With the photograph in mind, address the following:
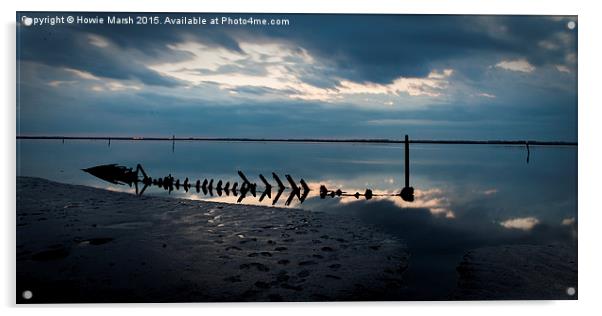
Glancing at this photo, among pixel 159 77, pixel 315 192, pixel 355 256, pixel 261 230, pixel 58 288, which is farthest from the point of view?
pixel 315 192

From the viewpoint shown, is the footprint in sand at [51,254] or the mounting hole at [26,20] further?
the mounting hole at [26,20]

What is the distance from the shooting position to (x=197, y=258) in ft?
21.4

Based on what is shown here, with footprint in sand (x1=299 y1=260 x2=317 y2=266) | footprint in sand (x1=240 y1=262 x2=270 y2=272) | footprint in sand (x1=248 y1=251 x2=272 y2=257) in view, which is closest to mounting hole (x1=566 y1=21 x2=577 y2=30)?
footprint in sand (x1=299 y1=260 x2=317 y2=266)

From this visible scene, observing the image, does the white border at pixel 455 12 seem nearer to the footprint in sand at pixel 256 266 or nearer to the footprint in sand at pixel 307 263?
the footprint in sand at pixel 307 263

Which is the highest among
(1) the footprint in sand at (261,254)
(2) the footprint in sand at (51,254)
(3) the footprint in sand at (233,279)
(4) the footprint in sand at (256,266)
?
(2) the footprint in sand at (51,254)

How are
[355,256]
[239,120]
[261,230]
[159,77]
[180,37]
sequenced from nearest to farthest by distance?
[355,256]
[180,37]
[261,230]
[159,77]
[239,120]

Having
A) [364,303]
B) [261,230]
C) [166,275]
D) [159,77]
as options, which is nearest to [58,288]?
[166,275]

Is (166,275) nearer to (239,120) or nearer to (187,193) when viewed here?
(239,120)

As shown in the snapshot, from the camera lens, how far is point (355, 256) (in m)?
6.88

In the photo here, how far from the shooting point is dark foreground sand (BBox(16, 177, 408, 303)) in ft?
18.9

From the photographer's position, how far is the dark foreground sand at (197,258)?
5770mm

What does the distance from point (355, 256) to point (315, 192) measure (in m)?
7.74

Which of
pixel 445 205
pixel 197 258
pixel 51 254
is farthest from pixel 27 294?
pixel 445 205

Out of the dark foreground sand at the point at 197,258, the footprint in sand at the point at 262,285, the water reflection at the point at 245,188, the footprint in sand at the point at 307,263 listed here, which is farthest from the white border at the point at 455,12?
the water reflection at the point at 245,188
